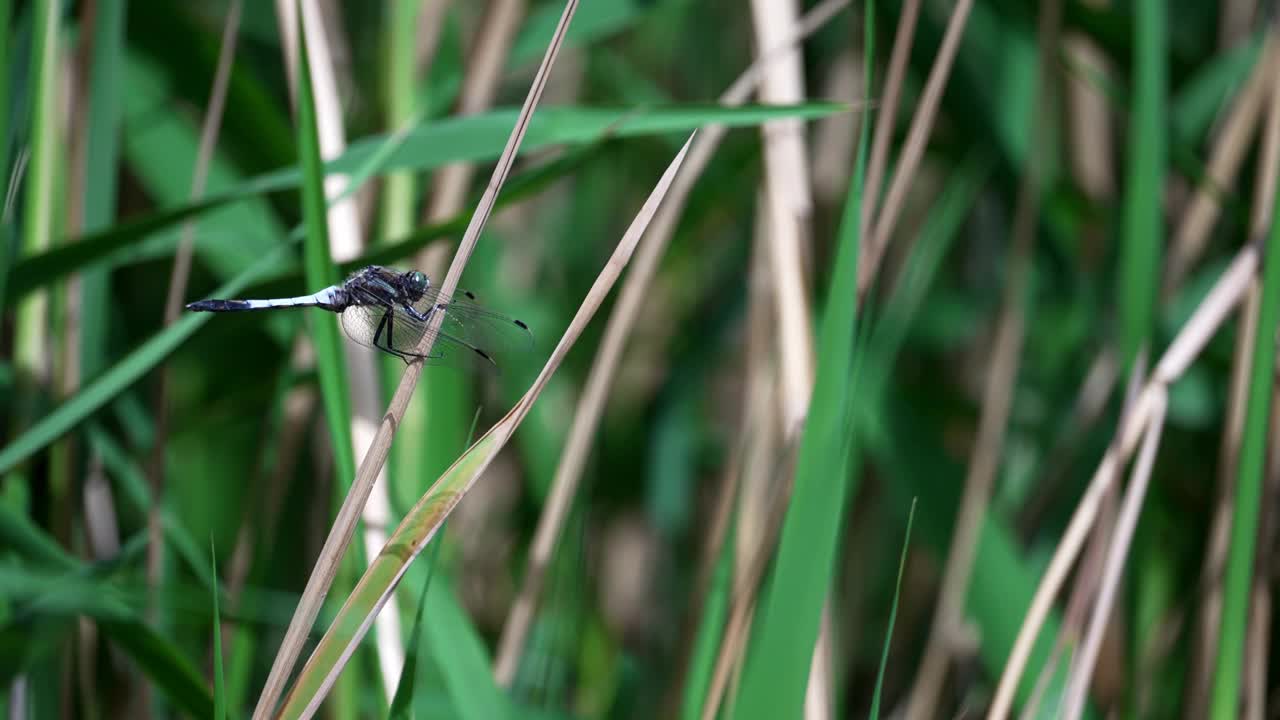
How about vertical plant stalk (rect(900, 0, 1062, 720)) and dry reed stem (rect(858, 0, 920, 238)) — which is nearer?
dry reed stem (rect(858, 0, 920, 238))

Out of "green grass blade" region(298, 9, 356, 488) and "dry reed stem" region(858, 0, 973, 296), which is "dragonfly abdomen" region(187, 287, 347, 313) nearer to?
"green grass blade" region(298, 9, 356, 488)

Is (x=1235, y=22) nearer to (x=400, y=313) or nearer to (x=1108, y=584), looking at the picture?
(x=1108, y=584)

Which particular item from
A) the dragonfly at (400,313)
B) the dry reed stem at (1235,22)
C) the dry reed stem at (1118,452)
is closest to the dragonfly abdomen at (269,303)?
the dragonfly at (400,313)

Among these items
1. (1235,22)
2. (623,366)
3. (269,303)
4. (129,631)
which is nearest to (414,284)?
(269,303)

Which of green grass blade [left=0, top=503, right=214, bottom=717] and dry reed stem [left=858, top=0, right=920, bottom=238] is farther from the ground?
dry reed stem [left=858, top=0, right=920, bottom=238]

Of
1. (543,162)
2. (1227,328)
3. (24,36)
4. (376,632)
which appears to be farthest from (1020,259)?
(24,36)

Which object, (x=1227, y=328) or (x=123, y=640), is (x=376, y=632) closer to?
(x=123, y=640)

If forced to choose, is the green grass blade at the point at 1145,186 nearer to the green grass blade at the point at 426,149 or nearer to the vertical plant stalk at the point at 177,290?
the green grass blade at the point at 426,149

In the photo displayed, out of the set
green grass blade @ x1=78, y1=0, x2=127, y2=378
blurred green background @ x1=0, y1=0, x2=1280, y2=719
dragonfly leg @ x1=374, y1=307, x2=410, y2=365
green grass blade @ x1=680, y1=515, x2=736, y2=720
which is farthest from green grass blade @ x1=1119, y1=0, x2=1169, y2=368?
green grass blade @ x1=78, y1=0, x2=127, y2=378
